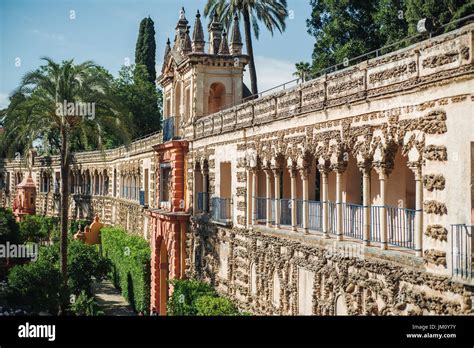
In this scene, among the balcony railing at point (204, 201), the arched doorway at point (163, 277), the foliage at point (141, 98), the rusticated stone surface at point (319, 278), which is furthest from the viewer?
the foliage at point (141, 98)

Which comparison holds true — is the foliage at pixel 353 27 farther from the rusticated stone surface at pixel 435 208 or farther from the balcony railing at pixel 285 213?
the rusticated stone surface at pixel 435 208

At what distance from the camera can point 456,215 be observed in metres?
10.6

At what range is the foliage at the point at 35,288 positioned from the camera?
23.2 meters

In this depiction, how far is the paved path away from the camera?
34022 mm

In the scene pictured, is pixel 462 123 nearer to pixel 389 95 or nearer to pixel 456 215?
pixel 456 215

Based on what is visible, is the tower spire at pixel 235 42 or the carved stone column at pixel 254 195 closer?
the carved stone column at pixel 254 195

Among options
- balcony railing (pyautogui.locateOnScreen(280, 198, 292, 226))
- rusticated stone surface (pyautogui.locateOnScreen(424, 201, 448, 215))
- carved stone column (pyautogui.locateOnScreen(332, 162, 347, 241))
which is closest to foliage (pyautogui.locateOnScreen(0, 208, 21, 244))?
balcony railing (pyautogui.locateOnScreen(280, 198, 292, 226))

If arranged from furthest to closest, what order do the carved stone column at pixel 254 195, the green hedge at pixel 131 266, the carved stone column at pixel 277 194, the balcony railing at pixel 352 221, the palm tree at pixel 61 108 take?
the green hedge at pixel 131 266, the palm tree at pixel 61 108, the carved stone column at pixel 254 195, the carved stone column at pixel 277 194, the balcony railing at pixel 352 221

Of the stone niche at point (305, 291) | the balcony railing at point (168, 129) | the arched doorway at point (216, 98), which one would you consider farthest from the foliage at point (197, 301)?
the arched doorway at point (216, 98)

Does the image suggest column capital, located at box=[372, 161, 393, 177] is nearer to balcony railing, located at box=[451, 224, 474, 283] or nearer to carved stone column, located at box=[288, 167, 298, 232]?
balcony railing, located at box=[451, 224, 474, 283]

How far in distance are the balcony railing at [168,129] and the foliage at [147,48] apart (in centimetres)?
3569

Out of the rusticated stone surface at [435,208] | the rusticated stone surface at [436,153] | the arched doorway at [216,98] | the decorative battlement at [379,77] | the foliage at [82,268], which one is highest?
the arched doorway at [216,98]

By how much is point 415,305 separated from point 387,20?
25.5 m

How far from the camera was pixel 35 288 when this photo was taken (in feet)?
76.2
